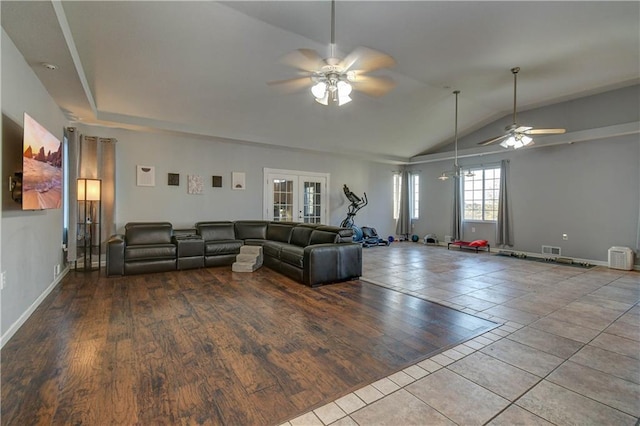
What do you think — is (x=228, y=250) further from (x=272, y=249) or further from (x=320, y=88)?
(x=320, y=88)

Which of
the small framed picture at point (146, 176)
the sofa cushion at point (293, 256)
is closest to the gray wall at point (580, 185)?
the sofa cushion at point (293, 256)

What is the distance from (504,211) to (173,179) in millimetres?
8345

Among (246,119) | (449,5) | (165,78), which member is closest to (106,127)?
(165,78)

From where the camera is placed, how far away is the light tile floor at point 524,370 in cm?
179

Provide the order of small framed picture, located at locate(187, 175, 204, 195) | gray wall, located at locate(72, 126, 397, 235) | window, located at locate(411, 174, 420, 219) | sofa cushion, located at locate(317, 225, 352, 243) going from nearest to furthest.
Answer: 1. sofa cushion, located at locate(317, 225, 352, 243)
2. gray wall, located at locate(72, 126, 397, 235)
3. small framed picture, located at locate(187, 175, 204, 195)
4. window, located at locate(411, 174, 420, 219)

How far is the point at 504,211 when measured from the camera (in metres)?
7.86

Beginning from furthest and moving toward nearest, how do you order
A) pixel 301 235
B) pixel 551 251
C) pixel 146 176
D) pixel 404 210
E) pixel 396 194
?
pixel 396 194 < pixel 404 210 < pixel 551 251 < pixel 146 176 < pixel 301 235

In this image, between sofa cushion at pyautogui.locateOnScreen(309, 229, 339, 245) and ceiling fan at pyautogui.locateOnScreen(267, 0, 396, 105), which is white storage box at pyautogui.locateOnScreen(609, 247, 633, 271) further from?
ceiling fan at pyautogui.locateOnScreen(267, 0, 396, 105)

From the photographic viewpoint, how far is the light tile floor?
1.79 meters

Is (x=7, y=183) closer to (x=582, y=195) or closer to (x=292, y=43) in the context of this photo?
(x=292, y=43)

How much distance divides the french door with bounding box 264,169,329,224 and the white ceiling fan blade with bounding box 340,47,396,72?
5.03m

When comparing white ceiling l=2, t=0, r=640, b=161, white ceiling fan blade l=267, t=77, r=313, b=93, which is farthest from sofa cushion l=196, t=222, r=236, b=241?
white ceiling fan blade l=267, t=77, r=313, b=93

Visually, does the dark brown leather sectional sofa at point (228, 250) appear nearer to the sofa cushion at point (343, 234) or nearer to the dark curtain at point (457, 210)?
the sofa cushion at point (343, 234)

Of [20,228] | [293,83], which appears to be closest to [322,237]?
[293,83]
